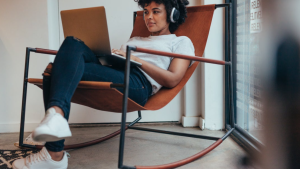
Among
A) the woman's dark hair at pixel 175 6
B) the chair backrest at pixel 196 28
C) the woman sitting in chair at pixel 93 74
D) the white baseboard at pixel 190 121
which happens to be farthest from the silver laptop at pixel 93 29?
the white baseboard at pixel 190 121

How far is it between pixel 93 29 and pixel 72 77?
0.36 m

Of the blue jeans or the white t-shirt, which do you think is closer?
the blue jeans

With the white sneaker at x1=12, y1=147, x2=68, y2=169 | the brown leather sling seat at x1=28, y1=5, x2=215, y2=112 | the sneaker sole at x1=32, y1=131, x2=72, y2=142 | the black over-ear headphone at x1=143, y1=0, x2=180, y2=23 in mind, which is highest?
the black over-ear headphone at x1=143, y1=0, x2=180, y2=23

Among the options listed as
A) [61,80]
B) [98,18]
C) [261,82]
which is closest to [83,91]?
[61,80]

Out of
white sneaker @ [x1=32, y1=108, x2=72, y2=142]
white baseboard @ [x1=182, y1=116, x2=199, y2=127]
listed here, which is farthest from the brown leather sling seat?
white baseboard @ [x1=182, y1=116, x2=199, y2=127]

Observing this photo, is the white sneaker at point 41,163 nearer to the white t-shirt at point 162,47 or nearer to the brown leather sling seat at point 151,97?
the brown leather sling seat at point 151,97

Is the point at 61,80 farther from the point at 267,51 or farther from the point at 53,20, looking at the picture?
the point at 53,20

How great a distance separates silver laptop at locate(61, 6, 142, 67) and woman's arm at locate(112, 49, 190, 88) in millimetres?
68

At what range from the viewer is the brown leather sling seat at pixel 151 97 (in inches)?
51.4

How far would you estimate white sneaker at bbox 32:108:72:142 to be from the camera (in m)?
0.97

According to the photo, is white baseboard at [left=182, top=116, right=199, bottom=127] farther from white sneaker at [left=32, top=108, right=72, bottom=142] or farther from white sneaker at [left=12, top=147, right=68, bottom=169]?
white sneaker at [left=32, top=108, right=72, bottom=142]

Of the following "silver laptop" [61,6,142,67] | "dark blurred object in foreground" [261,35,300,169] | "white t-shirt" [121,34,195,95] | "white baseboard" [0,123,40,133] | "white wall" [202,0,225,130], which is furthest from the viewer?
"white baseboard" [0,123,40,133]

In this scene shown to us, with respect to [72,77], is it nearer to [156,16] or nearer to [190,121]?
[156,16]

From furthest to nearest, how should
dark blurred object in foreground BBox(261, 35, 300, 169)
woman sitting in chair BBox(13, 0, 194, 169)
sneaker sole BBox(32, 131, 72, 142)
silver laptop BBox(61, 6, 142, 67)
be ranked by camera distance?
silver laptop BBox(61, 6, 142, 67) → woman sitting in chair BBox(13, 0, 194, 169) → sneaker sole BBox(32, 131, 72, 142) → dark blurred object in foreground BBox(261, 35, 300, 169)
